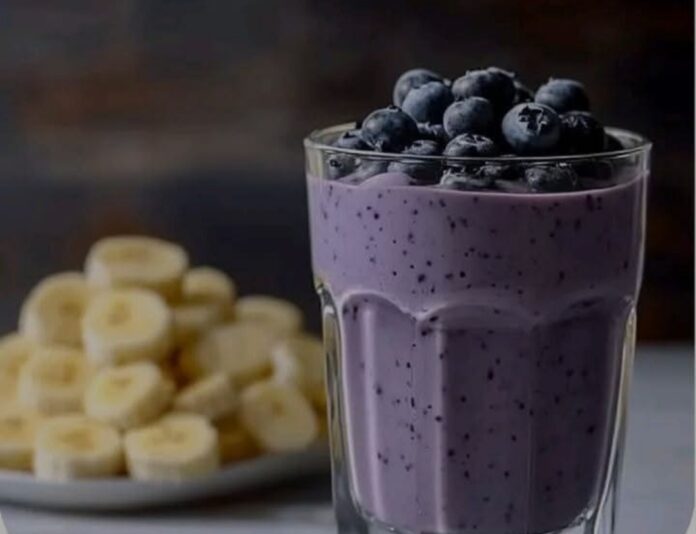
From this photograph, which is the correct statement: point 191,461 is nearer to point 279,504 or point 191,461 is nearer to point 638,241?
point 279,504

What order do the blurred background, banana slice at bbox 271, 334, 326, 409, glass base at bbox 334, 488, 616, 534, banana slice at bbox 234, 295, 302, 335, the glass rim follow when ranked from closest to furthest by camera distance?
the glass rim < glass base at bbox 334, 488, 616, 534 < banana slice at bbox 271, 334, 326, 409 < banana slice at bbox 234, 295, 302, 335 < the blurred background

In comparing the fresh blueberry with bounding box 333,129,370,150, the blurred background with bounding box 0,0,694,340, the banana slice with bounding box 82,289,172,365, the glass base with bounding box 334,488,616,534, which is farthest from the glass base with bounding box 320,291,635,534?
the blurred background with bounding box 0,0,694,340

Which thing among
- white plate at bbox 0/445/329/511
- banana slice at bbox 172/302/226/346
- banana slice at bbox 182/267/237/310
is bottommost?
white plate at bbox 0/445/329/511

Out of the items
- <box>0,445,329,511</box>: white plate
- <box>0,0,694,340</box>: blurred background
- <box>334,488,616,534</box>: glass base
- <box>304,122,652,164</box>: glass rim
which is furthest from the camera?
<box>0,0,694,340</box>: blurred background

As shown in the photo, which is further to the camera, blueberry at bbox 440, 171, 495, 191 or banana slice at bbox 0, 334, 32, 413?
banana slice at bbox 0, 334, 32, 413

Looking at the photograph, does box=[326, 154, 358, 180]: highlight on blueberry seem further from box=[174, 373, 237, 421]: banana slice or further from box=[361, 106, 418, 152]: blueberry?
box=[174, 373, 237, 421]: banana slice

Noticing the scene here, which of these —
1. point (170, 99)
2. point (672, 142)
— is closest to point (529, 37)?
point (672, 142)

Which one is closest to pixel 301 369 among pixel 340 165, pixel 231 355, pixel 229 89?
pixel 231 355
